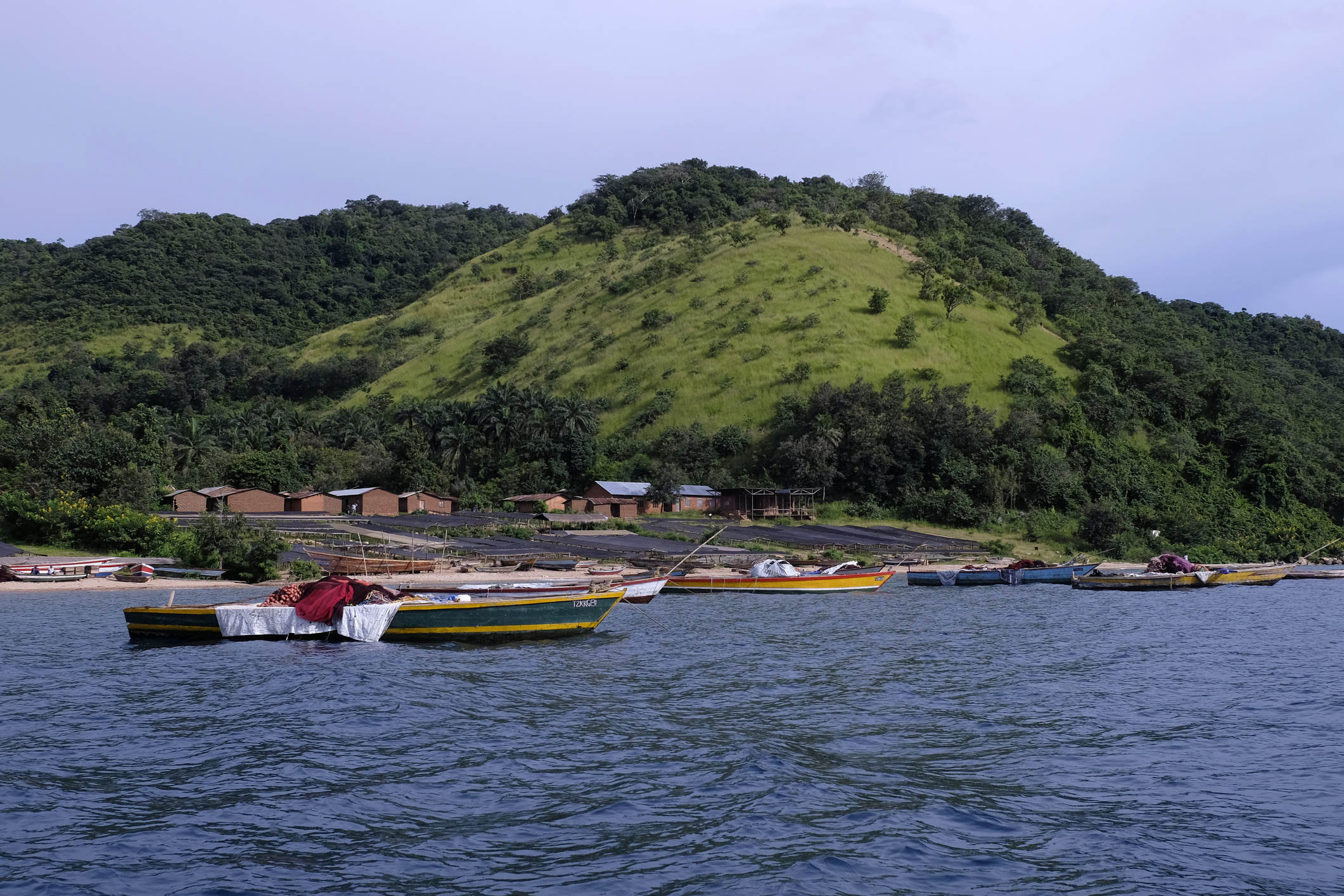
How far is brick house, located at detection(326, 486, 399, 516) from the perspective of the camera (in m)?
101

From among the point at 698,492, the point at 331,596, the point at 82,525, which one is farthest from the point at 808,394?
the point at 331,596

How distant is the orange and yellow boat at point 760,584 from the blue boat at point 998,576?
8.39 meters

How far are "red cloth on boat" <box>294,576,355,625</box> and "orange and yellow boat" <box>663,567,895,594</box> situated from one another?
22.3 m

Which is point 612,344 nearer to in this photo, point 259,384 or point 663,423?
point 663,423

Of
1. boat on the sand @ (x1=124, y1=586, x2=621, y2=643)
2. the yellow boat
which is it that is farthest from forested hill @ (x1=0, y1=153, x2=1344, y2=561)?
boat on the sand @ (x1=124, y1=586, x2=621, y2=643)

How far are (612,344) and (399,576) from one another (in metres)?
93.2

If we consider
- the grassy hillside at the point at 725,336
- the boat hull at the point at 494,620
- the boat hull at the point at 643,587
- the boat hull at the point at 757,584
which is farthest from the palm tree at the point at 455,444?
the boat hull at the point at 494,620

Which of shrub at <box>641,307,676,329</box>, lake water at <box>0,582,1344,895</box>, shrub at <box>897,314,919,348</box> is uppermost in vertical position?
shrub at <box>641,307,676,329</box>

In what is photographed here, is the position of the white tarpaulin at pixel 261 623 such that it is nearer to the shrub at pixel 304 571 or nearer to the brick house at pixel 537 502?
the shrub at pixel 304 571

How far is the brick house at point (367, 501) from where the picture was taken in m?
101

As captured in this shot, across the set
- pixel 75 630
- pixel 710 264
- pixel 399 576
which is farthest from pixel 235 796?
pixel 710 264

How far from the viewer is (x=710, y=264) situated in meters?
151

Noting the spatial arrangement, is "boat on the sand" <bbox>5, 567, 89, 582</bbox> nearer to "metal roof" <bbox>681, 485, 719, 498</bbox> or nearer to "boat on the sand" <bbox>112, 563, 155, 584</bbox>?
"boat on the sand" <bbox>112, 563, 155, 584</bbox>

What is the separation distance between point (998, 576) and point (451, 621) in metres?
38.5
